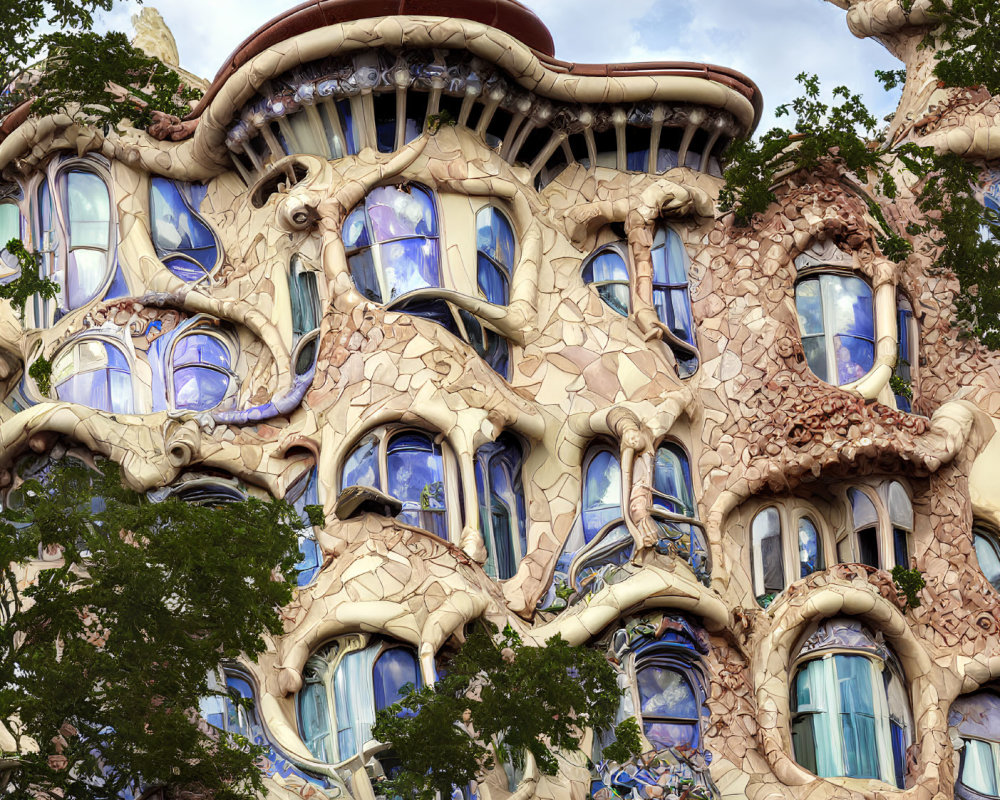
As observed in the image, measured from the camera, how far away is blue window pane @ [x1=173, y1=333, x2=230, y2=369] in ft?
105

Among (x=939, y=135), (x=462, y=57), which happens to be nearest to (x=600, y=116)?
(x=462, y=57)

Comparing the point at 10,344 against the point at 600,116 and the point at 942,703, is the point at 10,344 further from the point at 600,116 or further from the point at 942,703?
the point at 942,703

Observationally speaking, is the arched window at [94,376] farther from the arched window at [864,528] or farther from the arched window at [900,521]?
the arched window at [900,521]

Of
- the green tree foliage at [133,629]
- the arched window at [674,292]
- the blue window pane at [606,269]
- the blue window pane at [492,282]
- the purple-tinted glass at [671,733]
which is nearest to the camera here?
the green tree foliage at [133,629]

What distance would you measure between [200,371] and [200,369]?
0.08 ft

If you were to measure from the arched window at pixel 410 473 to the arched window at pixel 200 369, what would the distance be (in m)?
2.72

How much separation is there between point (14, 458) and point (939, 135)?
12571 millimetres

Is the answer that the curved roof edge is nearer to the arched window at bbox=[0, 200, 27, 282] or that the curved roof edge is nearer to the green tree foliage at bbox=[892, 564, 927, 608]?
the arched window at bbox=[0, 200, 27, 282]

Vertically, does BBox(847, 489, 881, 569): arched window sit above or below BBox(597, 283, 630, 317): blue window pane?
below

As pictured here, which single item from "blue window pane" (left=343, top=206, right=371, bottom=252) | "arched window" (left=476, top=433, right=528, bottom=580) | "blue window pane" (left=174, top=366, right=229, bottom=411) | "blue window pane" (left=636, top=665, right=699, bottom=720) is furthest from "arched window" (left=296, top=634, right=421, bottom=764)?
"blue window pane" (left=343, top=206, right=371, bottom=252)

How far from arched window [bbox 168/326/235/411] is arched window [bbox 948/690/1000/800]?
382 inches

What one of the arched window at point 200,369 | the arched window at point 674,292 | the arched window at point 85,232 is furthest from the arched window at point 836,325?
the arched window at point 85,232

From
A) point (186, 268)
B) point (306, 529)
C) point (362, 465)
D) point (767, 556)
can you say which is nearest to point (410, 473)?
point (362, 465)

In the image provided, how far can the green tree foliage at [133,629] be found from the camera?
23047 mm
